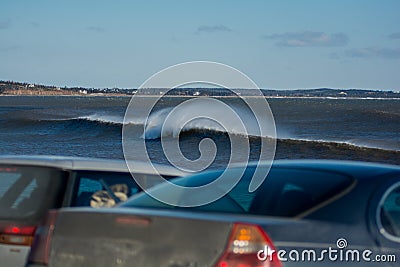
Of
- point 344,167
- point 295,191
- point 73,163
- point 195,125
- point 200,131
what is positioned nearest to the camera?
point 295,191

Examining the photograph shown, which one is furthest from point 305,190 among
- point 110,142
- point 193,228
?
point 110,142

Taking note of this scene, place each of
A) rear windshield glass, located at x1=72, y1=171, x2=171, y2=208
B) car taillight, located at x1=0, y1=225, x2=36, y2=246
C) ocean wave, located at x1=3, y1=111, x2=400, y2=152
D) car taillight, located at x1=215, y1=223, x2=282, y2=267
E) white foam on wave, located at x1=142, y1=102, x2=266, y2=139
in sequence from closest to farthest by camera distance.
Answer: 1. car taillight, located at x1=215, y1=223, x2=282, y2=267
2. car taillight, located at x1=0, y1=225, x2=36, y2=246
3. rear windshield glass, located at x1=72, y1=171, x2=171, y2=208
4. ocean wave, located at x1=3, y1=111, x2=400, y2=152
5. white foam on wave, located at x1=142, y1=102, x2=266, y2=139

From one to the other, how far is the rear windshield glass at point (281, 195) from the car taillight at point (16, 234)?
2.95 ft

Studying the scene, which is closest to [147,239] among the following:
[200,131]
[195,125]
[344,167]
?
[344,167]

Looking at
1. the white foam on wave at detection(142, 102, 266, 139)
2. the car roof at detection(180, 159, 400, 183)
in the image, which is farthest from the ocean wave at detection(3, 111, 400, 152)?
the car roof at detection(180, 159, 400, 183)

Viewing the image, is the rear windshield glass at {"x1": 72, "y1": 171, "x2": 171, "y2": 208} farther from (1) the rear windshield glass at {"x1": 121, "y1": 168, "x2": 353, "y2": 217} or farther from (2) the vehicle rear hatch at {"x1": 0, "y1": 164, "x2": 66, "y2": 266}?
(1) the rear windshield glass at {"x1": 121, "y1": 168, "x2": 353, "y2": 217}

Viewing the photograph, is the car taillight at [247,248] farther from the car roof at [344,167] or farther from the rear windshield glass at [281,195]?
the car roof at [344,167]

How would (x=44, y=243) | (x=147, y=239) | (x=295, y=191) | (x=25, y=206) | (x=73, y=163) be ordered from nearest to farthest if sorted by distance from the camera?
1. (x=147, y=239)
2. (x=44, y=243)
3. (x=295, y=191)
4. (x=25, y=206)
5. (x=73, y=163)

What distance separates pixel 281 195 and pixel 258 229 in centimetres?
63

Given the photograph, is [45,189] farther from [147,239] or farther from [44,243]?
[147,239]

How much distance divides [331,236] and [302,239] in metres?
0.19

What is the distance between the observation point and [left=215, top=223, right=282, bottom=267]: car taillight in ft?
12.2

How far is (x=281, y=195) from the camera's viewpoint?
4.39 metres

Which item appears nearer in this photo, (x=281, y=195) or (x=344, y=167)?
(x=281, y=195)
